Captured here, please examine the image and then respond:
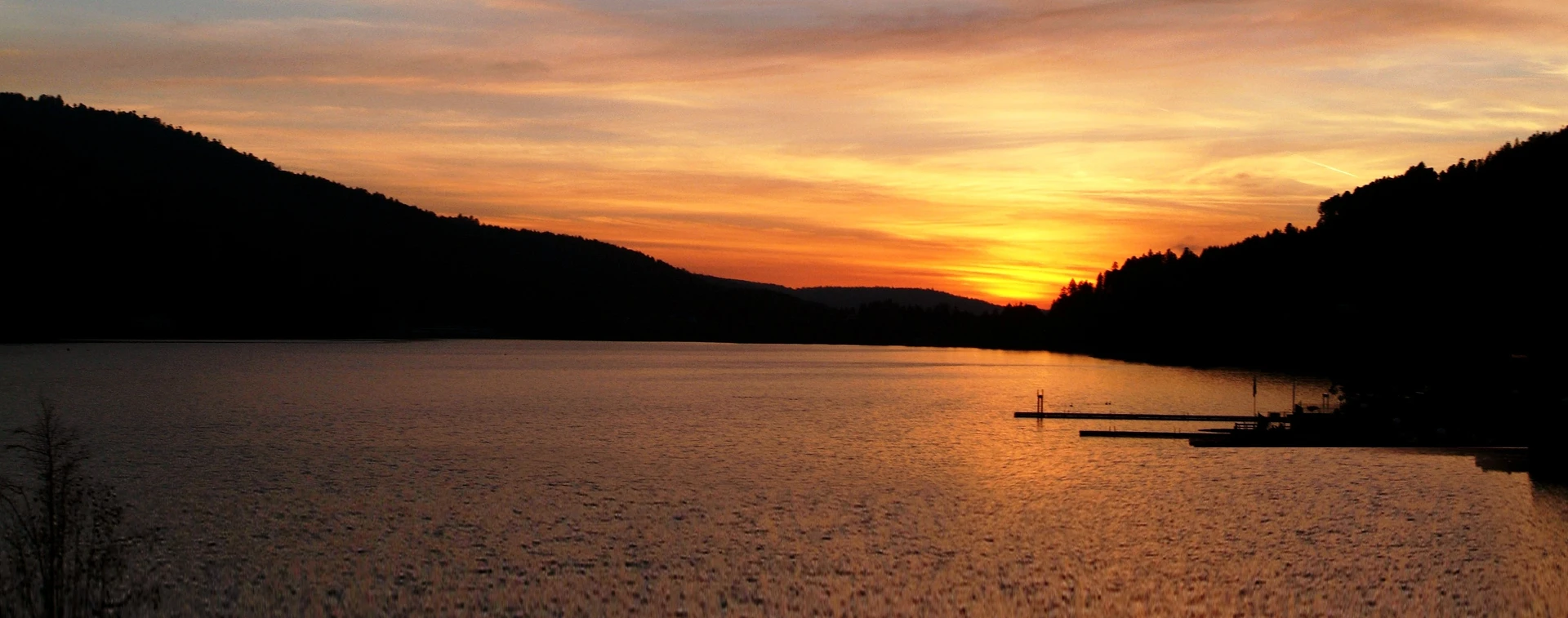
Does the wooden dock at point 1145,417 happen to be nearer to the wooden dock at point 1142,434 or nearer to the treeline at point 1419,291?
the wooden dock at point 1142,434

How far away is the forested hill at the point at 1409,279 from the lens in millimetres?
89688

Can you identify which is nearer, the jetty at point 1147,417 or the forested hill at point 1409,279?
the jetty at point 1147,417

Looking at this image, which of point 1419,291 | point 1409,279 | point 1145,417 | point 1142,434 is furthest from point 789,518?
point 1409,279

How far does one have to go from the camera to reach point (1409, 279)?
401 feet

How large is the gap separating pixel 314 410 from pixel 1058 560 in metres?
50.3

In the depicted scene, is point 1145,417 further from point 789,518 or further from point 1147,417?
point 789,518

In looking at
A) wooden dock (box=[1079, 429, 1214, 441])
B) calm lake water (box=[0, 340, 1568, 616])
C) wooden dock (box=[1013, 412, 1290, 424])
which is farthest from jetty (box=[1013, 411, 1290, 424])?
wooden dock (box=[1079, 429, 1214, 441])

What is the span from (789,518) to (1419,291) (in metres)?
105

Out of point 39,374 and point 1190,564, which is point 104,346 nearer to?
point 39,374

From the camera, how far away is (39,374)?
93.2 m

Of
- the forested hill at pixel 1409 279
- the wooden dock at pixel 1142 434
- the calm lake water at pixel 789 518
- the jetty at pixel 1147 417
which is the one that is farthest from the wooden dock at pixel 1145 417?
the forested hill at pixel 1409 279

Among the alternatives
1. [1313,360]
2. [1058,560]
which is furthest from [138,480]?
[1313,360]

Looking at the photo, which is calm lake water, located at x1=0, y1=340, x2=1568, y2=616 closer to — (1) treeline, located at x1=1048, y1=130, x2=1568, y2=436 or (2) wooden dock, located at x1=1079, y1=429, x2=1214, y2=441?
(2) wooden dock, located at x1=1079, y1=429, x2=1214, y2=441

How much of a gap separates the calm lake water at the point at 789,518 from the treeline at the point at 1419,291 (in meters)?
14.7
